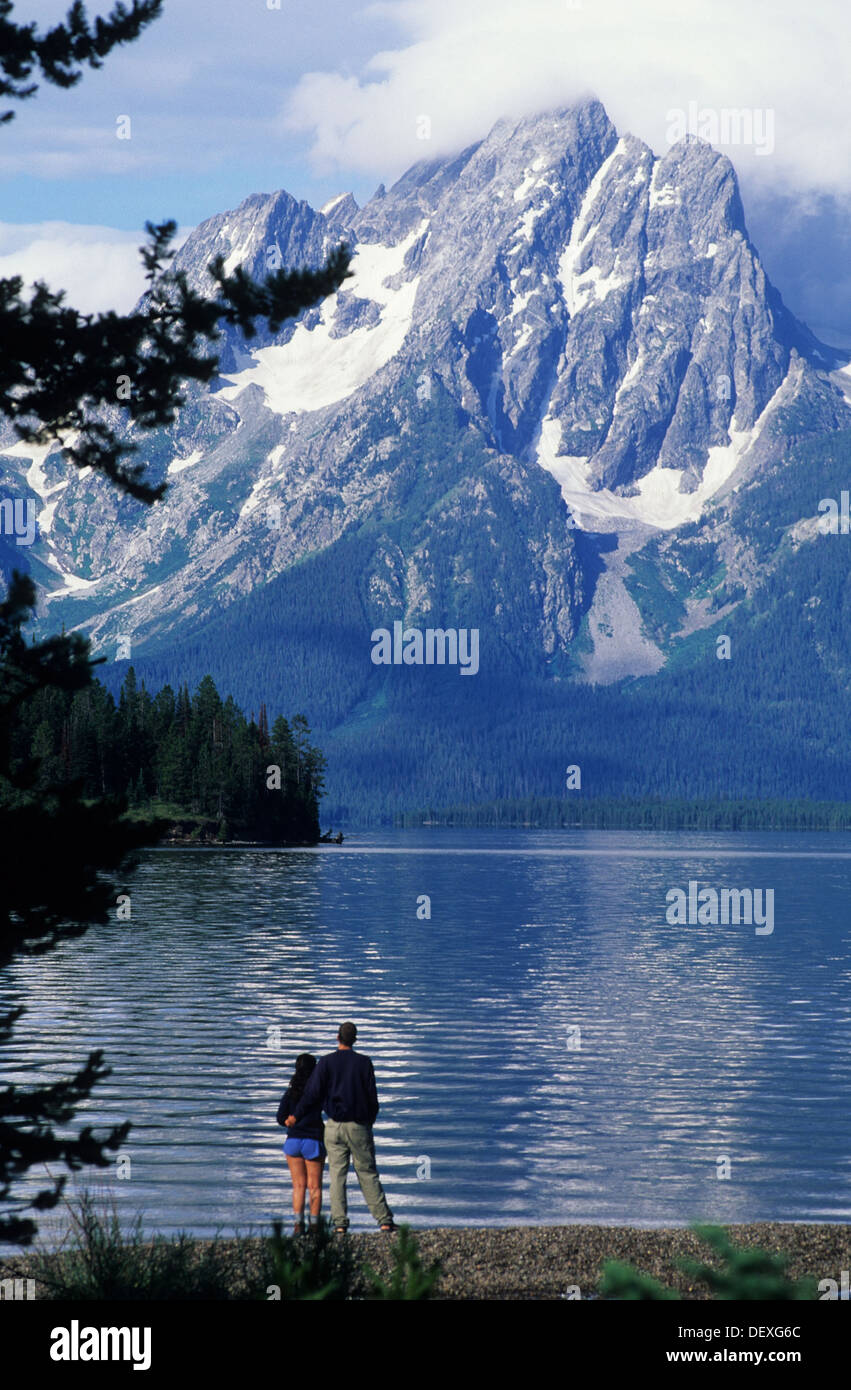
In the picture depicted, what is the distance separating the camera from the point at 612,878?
552 feet

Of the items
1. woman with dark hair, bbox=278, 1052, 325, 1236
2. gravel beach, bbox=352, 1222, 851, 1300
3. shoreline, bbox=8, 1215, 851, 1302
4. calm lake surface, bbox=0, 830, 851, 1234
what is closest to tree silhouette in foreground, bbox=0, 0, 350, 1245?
shoreline, bbox=8, 1215, 851, 1302

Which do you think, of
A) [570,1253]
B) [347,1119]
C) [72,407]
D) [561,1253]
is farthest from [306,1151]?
[72,407]

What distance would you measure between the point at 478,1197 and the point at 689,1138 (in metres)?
8.39

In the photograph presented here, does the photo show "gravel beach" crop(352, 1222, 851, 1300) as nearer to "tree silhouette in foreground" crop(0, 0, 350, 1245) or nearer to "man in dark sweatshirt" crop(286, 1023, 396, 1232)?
"man in dark sweatshirt" crop(286, 1023, 396, 1232)

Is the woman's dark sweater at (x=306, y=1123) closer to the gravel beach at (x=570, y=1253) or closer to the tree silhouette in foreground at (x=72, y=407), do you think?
the gravel beach at (x=570, y=1253)

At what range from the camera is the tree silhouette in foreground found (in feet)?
58.9

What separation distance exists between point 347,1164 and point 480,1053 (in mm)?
25328

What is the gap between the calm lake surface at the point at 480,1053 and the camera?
103 ft

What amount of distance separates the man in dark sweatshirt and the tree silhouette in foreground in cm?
771

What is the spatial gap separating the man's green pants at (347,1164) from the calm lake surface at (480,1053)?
93.8 inches

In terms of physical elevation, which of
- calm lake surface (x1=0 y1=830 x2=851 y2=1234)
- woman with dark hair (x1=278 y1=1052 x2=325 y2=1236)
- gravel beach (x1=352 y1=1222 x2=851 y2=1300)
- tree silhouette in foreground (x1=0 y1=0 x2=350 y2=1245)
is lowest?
calm lake surface (x1=0 y1=830 x2=851 y2=1234)

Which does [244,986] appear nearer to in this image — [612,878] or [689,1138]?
[689,1138]

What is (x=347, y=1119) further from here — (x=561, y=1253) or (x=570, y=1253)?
(x=570, y=1253)

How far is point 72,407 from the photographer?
60.5 ft
